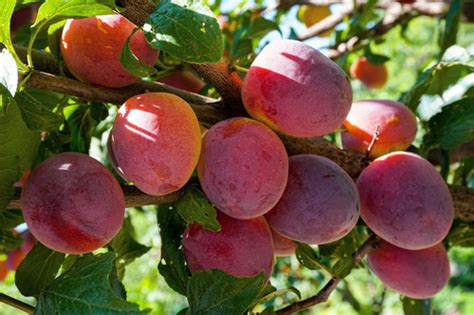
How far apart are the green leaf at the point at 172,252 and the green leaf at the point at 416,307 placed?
538 mm

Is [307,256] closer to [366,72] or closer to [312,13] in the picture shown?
[312,13]

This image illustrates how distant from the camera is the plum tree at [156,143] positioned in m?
0.72

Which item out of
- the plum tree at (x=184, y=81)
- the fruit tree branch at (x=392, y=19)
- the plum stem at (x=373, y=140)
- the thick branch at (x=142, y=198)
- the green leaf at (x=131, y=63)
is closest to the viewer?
the green leaf at (x=131, y=63)

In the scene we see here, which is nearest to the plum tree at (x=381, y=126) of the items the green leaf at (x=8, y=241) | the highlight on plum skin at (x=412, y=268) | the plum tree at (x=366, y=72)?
the highlight on plum skin at (x=412, y=268)

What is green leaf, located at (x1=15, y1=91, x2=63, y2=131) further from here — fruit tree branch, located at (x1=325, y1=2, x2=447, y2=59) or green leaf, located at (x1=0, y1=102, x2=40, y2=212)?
fruit tree branch, located at (x1=325, y1=2, x2=447, y2=59)

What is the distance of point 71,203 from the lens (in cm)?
74

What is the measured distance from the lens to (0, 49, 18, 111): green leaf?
0.62m

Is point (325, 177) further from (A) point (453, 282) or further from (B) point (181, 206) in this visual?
(A) point (453, 282)

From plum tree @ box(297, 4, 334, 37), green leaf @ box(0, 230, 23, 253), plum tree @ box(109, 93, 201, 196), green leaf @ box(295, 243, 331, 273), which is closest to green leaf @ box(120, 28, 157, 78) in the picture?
plum tree @ box(109, 93, 201, 196)

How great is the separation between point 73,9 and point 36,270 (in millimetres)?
392

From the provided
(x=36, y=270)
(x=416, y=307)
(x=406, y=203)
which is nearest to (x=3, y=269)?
(x=36, y=270)

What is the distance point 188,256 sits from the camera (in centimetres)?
82

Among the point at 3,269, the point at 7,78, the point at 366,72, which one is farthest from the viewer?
the point at 366,72

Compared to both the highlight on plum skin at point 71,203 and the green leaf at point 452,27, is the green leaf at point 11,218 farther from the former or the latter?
the green leaf at point 452,27
